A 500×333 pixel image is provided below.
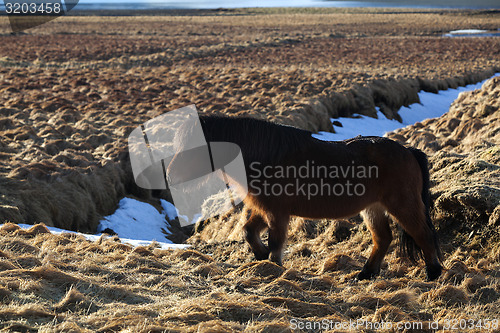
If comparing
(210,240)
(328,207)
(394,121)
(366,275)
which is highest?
(328,207)

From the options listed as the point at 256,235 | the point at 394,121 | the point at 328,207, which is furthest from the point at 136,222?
the point at 394,121

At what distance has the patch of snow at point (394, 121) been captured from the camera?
Result: 48.2ft

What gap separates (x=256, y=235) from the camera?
5.43m

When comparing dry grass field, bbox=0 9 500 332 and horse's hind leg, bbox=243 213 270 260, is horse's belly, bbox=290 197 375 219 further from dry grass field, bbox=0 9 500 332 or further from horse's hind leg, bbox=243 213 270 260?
dry grass field, bbox=0 9 500 332

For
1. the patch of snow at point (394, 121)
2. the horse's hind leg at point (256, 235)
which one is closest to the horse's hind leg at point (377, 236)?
the horse's hind leg at point (256, 235)

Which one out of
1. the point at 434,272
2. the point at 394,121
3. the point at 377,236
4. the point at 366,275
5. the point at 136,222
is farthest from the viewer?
the point at 394,121

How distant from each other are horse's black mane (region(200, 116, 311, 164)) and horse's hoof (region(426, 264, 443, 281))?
1.97 meters

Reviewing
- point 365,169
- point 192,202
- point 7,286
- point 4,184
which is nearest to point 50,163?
point 4,184

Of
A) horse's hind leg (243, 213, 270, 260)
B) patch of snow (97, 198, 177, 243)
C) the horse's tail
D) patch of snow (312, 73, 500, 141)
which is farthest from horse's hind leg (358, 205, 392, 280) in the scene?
patch of snow (312, 73, 500, 141)

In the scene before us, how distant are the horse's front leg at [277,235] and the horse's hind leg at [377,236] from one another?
3.18ft

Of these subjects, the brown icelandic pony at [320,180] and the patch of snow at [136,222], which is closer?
the brown icelandic pony at [320,180]

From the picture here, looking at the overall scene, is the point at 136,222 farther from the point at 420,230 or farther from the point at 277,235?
the point at 420,230

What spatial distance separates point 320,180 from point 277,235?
788mm

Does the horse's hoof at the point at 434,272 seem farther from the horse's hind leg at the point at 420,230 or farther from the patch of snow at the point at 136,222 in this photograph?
the patch of snow at the point at 136,222
